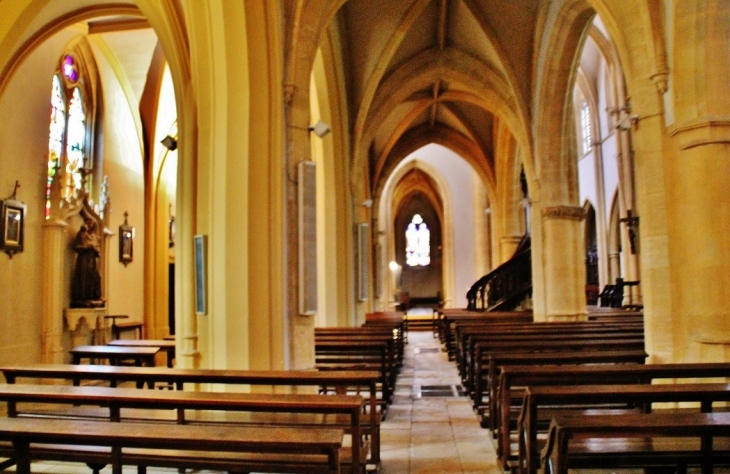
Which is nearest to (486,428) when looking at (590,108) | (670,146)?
(670,146)

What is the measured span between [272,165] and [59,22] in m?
6.09

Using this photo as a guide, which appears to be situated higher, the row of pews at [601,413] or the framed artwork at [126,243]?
the framed artwork at [126,243]

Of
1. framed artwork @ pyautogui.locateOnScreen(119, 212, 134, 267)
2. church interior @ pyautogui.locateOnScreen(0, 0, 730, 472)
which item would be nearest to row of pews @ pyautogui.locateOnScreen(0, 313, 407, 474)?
church interior @ pyautogui.locateOnScreen(0, 0, 730, 472)

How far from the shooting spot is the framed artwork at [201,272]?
6.94 m

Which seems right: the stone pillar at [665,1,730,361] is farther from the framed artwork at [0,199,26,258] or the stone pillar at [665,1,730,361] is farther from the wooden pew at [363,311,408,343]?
the framed artwork at [0,199,26,258]

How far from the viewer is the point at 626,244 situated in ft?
60.0

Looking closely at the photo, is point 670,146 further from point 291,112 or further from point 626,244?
point 626,244

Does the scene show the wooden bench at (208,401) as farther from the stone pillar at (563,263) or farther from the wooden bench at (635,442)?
the stone pillar at (563,263)

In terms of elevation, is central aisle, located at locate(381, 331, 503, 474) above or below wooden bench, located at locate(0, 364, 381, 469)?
below

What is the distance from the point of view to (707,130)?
6258mm

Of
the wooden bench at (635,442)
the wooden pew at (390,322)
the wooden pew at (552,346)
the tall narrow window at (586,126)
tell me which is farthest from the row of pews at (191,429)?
the tall narrow window at (586,126)

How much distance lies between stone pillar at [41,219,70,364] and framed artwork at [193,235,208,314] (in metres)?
5.37

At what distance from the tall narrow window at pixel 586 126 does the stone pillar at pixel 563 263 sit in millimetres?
10888

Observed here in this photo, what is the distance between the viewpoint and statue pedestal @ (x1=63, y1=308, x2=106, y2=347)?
11.4m
